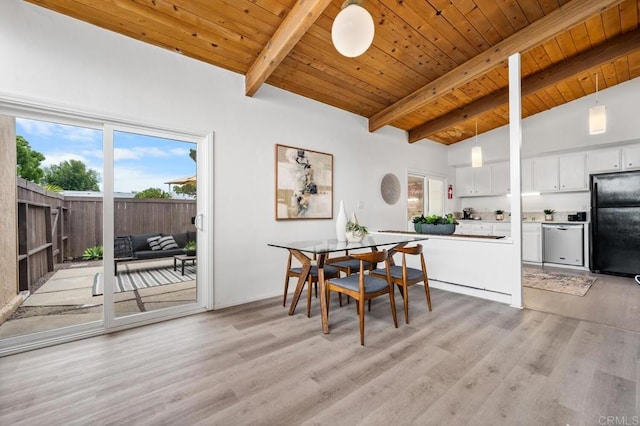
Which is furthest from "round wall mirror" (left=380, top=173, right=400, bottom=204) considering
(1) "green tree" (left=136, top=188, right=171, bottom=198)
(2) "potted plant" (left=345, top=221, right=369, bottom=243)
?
(1) "green tree" (left=136, top=188, right=171, bottom=198)

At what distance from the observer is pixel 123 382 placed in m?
1.74

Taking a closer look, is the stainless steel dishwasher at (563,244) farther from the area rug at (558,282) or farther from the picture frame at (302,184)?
the picture frame at (302,184)

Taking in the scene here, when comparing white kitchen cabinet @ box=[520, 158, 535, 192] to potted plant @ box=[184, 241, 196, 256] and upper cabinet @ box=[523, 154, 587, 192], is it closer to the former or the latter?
upper cabinet @ box=[523, 154, 587, 192]

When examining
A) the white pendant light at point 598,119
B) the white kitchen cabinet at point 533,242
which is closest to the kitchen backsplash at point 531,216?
the white kitchen cabinet at point 533,242

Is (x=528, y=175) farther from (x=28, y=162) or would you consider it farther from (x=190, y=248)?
(x=28, y=162)

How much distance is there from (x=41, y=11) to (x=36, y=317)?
8.10 feet

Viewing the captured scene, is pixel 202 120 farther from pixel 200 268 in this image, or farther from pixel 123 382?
pixel 123 382

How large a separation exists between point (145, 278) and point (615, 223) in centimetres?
650

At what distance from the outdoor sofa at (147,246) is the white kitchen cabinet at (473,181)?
6017 mm

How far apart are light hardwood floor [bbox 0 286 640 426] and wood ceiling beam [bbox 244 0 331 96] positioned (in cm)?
250

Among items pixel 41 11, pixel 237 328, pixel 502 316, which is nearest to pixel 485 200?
pixel 502 316

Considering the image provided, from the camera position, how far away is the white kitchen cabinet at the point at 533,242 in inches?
206

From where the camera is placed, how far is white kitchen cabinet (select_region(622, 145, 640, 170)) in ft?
14.6

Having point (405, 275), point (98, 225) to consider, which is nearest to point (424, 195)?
point (405, 275)
